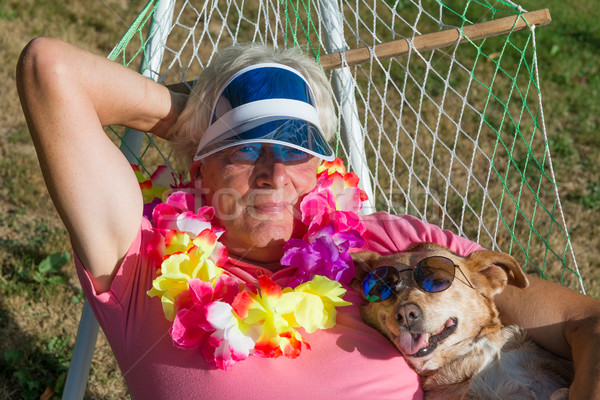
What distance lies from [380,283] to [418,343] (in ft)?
0.70

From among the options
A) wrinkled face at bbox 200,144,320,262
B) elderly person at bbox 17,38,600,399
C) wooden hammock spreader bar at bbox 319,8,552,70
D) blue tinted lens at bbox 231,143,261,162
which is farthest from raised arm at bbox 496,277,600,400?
wooden hammock spreader bar at bbox 319,8,552,70

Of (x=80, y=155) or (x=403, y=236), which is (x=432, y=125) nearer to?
(x=403, y=236)

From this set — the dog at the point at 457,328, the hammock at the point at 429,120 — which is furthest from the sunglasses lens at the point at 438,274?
the hammock at the point at 429,120

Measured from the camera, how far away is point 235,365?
5.84ft

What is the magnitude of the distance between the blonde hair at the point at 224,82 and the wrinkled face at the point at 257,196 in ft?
0.67

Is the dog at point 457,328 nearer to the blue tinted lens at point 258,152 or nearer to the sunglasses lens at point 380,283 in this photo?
the sunglasses lens at point 380,283

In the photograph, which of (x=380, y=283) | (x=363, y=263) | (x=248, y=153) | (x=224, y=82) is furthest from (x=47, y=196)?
(x=380, y=283)

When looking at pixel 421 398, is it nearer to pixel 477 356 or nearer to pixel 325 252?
pixel 477 356

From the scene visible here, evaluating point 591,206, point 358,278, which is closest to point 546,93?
point 591,206

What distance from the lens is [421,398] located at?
1940 mm

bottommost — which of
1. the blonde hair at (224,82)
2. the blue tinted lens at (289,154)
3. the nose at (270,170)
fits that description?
the nose at (270,170)

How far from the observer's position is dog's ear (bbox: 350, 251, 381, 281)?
6.82 ft

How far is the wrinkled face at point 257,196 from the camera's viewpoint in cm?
207

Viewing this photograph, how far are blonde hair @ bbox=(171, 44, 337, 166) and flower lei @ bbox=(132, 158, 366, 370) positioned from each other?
0.28 meters
